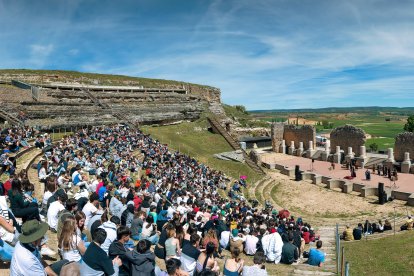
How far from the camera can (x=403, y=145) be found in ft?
119

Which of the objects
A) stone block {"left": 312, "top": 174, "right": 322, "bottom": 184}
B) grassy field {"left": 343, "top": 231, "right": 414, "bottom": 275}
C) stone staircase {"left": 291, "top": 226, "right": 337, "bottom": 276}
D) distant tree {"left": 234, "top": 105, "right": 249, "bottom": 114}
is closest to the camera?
stone staircase {"left": 291, "top": 226, "right": 337, "bottom": 276}

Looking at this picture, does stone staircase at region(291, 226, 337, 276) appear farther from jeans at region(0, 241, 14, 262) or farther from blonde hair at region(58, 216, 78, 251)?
jeans at region(0, 241, 14, 262)

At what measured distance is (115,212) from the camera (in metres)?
11.8

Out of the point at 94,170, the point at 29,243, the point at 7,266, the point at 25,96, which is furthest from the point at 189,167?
the point at 25,96

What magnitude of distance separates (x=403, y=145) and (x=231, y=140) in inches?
768

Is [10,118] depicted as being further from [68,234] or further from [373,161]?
[373,161]

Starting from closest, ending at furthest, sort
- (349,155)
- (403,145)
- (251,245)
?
1. (251,245)
2. (403,145)
3. (349,155)

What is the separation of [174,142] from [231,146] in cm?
804

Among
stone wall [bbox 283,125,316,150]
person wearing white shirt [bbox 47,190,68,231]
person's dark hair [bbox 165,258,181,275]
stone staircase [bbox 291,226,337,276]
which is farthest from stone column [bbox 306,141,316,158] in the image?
person's dark hair [bbox 165,258,181,275]

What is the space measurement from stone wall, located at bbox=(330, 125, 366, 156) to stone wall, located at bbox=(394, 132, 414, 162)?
368 centimetres

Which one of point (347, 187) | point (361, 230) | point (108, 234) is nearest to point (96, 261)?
point (108, 234)

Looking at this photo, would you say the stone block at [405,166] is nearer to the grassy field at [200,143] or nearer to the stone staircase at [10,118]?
the grassy field at [200,143]

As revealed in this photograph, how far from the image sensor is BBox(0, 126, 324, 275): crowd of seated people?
6.20 m

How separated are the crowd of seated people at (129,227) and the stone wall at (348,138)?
2346cm
